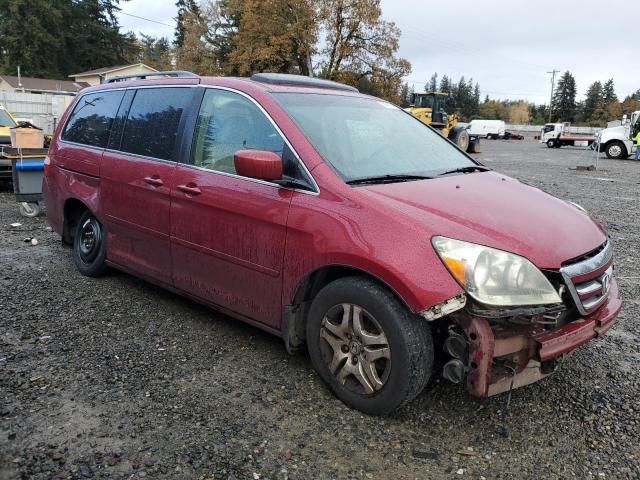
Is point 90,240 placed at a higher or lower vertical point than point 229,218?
lower

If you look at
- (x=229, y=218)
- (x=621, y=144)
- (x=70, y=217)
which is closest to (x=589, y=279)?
(x=229, y=218)

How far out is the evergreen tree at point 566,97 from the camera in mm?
99812

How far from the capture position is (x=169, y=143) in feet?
13.0

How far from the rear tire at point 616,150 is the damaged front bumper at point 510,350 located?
90.4 ft

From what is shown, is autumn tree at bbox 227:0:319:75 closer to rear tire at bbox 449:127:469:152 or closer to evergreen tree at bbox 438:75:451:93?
rear tire at bbox 449:127:469:152

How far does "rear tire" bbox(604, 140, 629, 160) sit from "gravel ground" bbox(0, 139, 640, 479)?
25946 mm

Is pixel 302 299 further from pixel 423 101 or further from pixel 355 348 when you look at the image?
pixel 423 101

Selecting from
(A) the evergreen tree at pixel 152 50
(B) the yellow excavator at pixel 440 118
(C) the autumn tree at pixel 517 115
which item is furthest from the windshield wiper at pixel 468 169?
(C) the autumn tree at pixel 517 115

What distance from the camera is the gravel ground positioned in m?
2.50

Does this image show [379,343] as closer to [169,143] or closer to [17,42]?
[169,143]

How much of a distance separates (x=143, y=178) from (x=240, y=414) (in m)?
2.04

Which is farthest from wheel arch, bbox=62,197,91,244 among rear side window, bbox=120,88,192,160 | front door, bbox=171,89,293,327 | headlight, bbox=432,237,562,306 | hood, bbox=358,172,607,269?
headlight, bbox=432,237,562,306

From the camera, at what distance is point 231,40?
50.3 meters

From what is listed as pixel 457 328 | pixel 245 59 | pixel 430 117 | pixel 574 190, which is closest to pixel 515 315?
pixel 457 328
